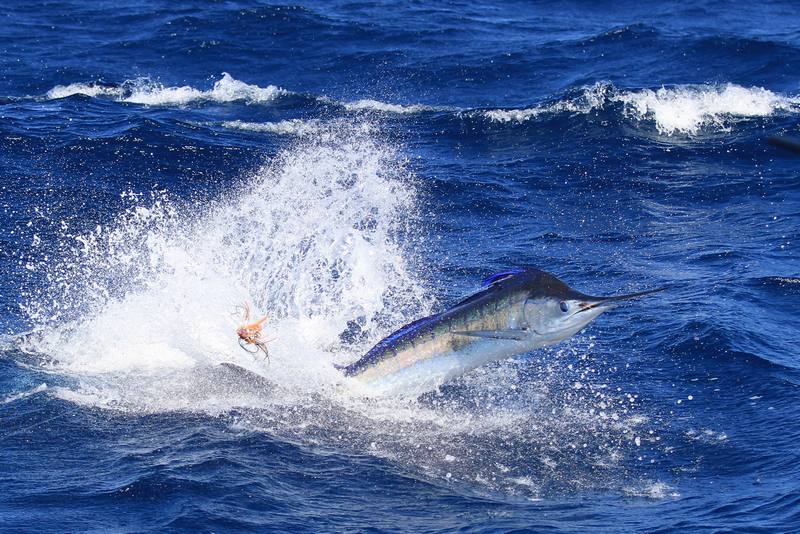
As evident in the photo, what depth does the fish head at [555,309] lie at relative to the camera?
9.47m

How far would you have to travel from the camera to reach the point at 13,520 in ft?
30.2

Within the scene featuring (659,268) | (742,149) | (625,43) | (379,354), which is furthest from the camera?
(625,43)

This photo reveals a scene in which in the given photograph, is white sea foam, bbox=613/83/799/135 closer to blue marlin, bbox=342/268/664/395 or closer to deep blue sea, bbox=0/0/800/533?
deep blue sea, bbox=0/0/800/533

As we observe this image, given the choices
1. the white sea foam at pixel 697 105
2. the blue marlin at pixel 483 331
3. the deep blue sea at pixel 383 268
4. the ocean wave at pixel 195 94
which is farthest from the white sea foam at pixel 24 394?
the white sea foam at pixel 697 105

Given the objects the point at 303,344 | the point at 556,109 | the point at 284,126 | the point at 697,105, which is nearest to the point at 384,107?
the point at 284,126

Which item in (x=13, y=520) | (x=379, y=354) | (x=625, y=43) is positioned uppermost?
(x=625, y=43)

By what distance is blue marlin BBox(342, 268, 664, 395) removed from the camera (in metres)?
9.54

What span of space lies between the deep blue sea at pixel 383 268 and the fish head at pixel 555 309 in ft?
4.67

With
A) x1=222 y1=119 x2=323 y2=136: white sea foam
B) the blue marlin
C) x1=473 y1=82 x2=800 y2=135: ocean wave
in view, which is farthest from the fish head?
x1=473 y1=82 x2=800 y2=135: ocean wave

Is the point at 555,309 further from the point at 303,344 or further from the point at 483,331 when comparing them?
the point at 303,344

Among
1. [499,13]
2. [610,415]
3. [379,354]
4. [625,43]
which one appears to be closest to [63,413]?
[379,354]

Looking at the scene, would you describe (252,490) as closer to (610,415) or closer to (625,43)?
(610,415)

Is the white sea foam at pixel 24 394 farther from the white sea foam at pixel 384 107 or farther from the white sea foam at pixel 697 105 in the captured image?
the white sea foam at pixel 697 105

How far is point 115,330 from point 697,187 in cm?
1082
